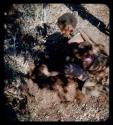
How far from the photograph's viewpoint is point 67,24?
239cm

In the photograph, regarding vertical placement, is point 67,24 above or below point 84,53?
above

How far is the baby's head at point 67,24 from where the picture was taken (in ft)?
7.99

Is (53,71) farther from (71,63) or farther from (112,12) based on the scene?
(112,12)

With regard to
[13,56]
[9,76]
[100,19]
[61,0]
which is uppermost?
[61,0]

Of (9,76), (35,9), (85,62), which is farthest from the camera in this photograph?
(35,9)

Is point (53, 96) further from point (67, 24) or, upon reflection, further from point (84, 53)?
point (67, 24)

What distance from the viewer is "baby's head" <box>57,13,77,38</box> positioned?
244 cm

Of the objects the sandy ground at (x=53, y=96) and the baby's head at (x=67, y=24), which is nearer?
the sandy ground at (x=53, y=96)

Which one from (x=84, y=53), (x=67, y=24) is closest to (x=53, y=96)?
(x=84, y=53)

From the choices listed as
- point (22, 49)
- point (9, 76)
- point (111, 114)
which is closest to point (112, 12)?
point (111, 114)

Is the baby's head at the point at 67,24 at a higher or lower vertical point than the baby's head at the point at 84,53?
higher

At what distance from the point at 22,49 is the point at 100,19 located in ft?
2.63


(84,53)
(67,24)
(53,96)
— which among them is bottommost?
(53,96)

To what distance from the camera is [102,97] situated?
93.0 inches
